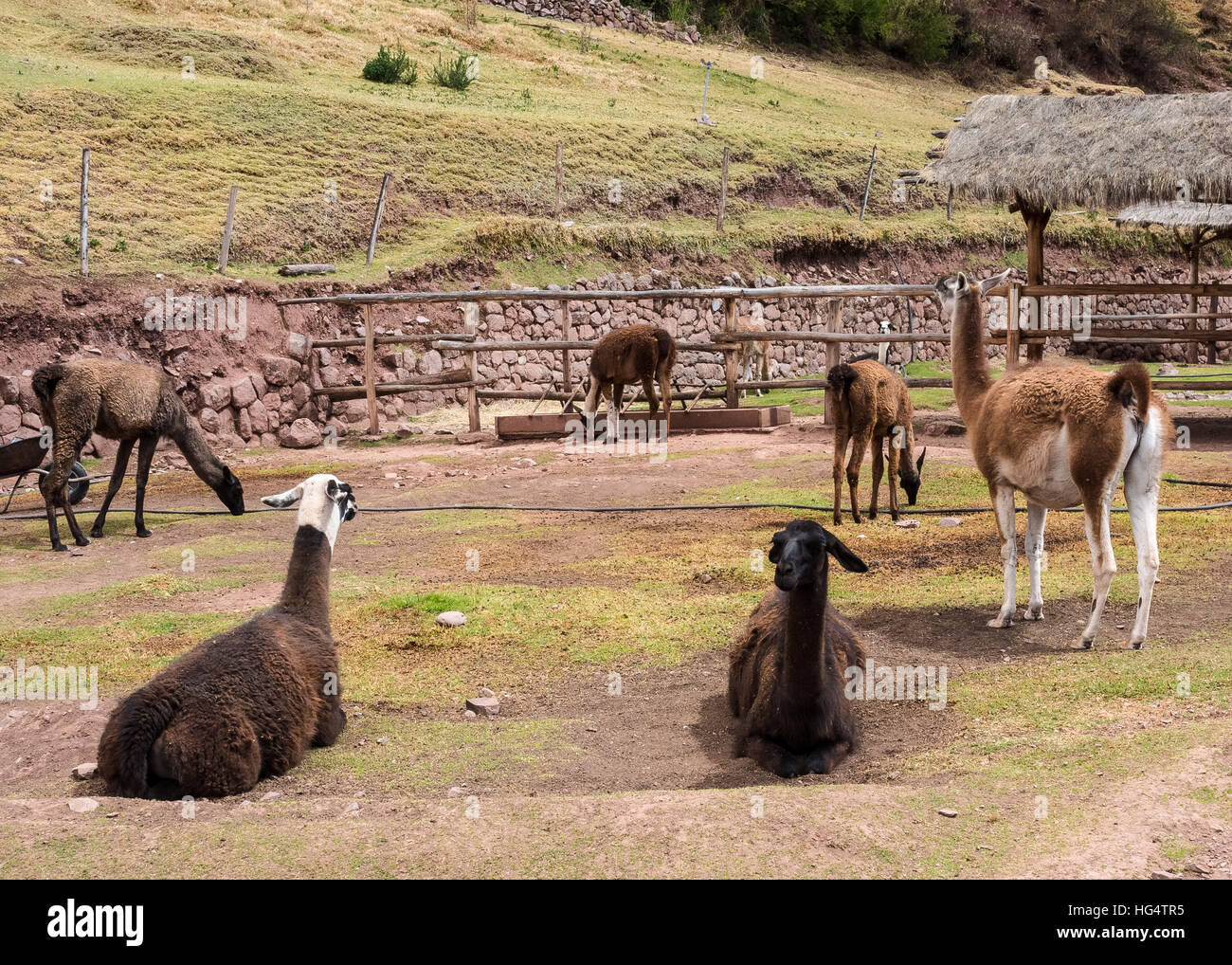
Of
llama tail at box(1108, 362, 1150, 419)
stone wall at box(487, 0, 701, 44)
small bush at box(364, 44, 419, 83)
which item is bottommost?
llama tail at box(1108, 362, 1150, 419)

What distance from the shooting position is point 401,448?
53.8ft

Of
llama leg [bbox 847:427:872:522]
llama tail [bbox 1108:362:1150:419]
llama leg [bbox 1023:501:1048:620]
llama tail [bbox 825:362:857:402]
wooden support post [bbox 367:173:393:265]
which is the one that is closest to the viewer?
llama tail [bbox 1108:362:1150:419]

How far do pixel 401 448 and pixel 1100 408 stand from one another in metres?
11.6

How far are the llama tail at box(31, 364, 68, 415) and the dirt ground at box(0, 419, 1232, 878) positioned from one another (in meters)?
1.50

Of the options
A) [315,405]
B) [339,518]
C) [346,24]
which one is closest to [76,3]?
[346,24]

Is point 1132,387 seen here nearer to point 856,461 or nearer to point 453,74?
point 856,461

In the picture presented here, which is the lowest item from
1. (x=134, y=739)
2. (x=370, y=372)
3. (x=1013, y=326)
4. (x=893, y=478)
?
(x=134, y=739)

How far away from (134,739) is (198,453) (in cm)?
741

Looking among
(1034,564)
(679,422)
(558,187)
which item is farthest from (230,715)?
(558,187)

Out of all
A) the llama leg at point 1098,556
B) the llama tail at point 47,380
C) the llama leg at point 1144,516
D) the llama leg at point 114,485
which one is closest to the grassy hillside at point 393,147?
the llama leg at point 114,485

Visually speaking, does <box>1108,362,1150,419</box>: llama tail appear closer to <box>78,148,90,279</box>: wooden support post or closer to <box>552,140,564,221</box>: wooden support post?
<box>78,148,90,279</box>: wooden support post

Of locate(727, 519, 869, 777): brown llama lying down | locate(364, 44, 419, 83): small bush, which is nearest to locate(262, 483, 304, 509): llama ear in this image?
locate(727, 519, 869, 777): brown llama lying down

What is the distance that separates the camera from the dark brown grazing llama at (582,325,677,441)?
1596cm

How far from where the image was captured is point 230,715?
5008mm
